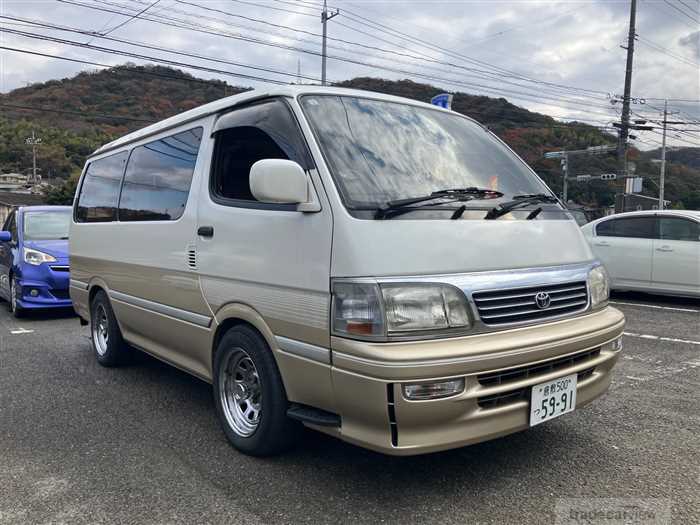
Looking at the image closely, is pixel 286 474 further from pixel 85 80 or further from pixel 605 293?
pixel 85 80

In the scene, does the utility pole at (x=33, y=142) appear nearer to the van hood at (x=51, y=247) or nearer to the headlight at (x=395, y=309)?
the van hood at (x=51, y=247)

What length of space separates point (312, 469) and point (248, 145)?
6.02 feet

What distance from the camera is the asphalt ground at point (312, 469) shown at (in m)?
2.58

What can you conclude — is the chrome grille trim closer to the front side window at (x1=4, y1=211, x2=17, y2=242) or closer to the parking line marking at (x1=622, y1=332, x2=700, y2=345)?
the parking line marking at (x1=622, y1=332, x2=700, y2=345)

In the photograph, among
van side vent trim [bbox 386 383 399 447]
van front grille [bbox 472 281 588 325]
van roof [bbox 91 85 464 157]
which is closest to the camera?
van side vent trim [bbox 386 383 399 447]

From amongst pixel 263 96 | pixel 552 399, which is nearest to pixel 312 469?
pixel 552 399

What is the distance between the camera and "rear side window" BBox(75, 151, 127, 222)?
4965 mm

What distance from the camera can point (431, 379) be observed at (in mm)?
2322

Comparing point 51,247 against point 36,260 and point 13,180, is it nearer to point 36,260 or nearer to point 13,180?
point 36,260

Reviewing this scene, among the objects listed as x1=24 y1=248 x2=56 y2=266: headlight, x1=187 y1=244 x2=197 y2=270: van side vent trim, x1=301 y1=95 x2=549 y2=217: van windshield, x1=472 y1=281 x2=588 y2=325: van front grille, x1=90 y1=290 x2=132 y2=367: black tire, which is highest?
x1=301 y1=95 x2=549 y2=217: van windshield

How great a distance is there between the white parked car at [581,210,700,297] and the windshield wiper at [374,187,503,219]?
600 centimetres

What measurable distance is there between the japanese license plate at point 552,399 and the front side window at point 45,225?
7413mm

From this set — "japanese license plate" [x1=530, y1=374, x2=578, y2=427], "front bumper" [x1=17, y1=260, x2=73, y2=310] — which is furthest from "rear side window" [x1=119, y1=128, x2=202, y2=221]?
"front bumper" [x1=17, y1=260, x2=73, y2=310]

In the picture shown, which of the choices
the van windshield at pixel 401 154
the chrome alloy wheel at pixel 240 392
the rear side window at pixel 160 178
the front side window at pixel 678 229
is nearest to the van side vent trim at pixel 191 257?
the rear side window at pixel 160 178
